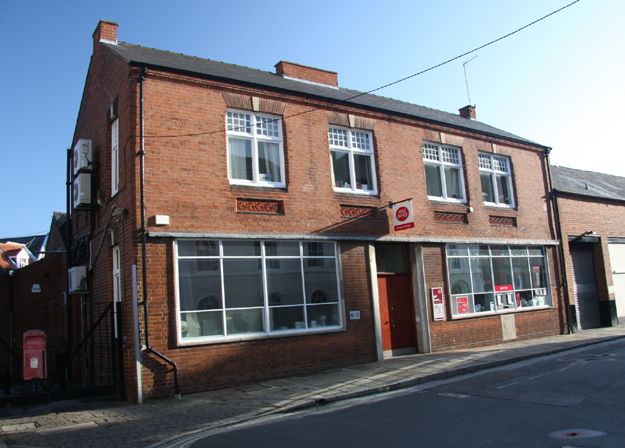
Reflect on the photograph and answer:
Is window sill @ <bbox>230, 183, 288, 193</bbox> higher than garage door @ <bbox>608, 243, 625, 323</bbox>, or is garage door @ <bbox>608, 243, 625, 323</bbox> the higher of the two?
window sill @ <bbox>230, 183, 288, 193</bbox>

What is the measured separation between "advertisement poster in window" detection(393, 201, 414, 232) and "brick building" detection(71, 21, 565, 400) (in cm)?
15

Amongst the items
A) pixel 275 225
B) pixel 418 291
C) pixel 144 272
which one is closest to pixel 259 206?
pixel 275 225

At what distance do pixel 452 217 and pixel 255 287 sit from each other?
7333 millimetres

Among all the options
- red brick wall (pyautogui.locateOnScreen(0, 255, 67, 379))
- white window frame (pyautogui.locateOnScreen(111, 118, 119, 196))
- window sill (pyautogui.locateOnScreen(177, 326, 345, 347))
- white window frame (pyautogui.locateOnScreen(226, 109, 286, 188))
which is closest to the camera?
window sill (pyautogui.locateOnScreen(177, 326, 345, 347))

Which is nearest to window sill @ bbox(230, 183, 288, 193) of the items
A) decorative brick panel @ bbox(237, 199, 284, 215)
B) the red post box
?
decorative brick panel @ bbox(237, 199, 284, 215)

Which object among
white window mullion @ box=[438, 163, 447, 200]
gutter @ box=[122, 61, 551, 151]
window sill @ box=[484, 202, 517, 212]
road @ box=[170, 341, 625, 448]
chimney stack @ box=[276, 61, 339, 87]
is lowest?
road @ box=[170, 341, 625, 448]

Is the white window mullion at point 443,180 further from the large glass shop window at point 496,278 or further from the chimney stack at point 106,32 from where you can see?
the chimney stack at point 106,32

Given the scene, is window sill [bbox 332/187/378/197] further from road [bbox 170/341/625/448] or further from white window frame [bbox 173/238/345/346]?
road [bbox 170/341/625/448]

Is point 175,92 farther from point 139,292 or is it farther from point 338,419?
point 338,419

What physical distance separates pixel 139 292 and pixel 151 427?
10.0ft

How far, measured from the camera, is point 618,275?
20844 mm

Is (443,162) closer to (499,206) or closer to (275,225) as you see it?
(499,206)

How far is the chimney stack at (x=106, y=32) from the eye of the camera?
13586 millimetres

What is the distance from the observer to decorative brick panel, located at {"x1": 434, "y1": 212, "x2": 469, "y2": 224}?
50.5 ft
